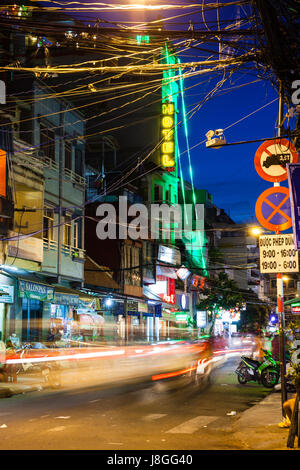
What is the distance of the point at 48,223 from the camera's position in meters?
27.9

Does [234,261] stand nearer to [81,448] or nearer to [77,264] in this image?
[77,264]

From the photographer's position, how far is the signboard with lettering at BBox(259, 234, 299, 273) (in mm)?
10305

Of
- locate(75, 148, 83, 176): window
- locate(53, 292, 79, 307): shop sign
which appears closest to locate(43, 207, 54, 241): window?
locate(53, 292, 79, 307): shop sign

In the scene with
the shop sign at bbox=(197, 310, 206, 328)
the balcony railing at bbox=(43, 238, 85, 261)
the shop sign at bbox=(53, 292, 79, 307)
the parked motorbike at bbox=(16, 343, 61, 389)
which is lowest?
the parked motorbike at bbox=(16, 343, 61, 389)

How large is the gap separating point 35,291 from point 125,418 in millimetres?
13246

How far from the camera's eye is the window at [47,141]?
27.8 metres

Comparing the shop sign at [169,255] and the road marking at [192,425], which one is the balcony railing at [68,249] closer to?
the road marking at [192,425]

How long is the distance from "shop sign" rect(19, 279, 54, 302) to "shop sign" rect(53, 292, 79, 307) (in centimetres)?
117

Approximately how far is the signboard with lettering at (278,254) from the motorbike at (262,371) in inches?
374

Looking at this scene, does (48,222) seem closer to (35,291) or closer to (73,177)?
(73,177)

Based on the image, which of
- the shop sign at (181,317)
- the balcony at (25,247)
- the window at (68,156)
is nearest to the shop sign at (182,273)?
the shop sign at (181,317)

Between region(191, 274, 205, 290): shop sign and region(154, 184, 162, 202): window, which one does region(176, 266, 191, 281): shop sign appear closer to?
region(191, 274, 205, 290): shop sign

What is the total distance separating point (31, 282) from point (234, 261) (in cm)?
7017
